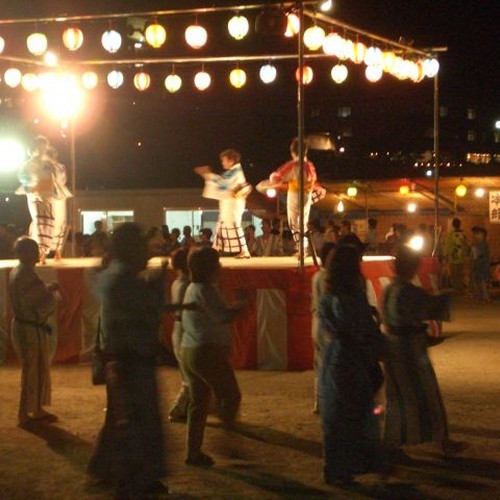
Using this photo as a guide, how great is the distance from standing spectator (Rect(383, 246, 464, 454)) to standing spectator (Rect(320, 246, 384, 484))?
2.27ft

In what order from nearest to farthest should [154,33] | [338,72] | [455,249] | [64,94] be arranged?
[154,33], [64,94], [338,72], [455,249]

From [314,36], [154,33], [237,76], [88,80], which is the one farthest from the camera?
[88,80]

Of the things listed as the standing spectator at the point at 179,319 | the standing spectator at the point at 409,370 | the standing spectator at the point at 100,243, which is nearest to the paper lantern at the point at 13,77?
the standing spectator at the point at 100,243

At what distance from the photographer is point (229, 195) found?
48.9 ft

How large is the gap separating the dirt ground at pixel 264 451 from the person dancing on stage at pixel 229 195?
370 cm

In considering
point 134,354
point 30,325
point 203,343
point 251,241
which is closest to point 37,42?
point 251,241

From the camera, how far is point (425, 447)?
26.5 ft

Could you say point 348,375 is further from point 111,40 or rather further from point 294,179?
point 111,40

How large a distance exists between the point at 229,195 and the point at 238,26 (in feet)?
9.88

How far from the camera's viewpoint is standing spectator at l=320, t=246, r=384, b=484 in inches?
264

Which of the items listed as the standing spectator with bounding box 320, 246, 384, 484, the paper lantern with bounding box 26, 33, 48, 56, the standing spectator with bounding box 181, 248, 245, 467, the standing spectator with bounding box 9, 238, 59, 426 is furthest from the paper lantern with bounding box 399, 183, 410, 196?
the standing spectator with bounding box 320, 246, 384, 484

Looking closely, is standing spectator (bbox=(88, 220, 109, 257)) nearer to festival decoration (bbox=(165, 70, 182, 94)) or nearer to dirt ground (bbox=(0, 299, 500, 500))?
dirt ground (bbox=(0, 299, 500, 500))

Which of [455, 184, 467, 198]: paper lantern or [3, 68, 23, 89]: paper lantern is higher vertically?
[3, 68, 23, 89]: paper lantern

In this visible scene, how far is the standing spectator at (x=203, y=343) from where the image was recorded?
7.36 m
